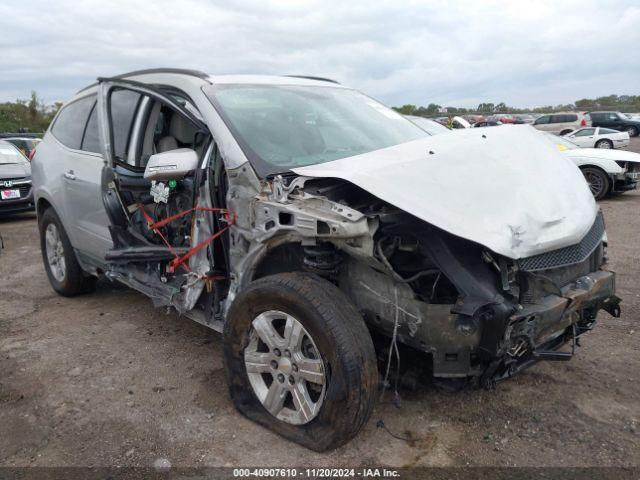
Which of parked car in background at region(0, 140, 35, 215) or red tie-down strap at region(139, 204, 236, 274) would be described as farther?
parked car in background at region(0, 140, 35, 215)

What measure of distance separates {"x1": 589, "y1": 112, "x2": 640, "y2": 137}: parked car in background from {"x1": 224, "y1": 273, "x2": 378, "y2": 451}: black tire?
32.5 metres

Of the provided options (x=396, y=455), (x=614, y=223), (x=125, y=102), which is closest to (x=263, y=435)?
(x=396, y=455)

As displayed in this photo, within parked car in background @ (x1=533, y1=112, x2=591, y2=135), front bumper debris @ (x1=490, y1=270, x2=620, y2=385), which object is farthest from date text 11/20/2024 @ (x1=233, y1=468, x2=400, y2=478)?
parked car in background @ (x1=533, y1=112, x2=591, y2=135)

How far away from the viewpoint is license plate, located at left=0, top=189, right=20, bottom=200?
32.4ft

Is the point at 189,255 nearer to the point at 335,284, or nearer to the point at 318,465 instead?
the point at 335,284

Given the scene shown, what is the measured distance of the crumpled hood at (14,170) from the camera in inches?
395

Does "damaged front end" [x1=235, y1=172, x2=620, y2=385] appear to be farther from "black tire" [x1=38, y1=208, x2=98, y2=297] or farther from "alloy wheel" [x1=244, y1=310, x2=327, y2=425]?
"black tire" [x1=38, y1=208, x2=98, y2=297]

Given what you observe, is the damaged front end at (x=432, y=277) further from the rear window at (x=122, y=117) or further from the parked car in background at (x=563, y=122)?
the parked car in background at (x=563, y=122)

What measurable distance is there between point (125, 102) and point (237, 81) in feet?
3.45

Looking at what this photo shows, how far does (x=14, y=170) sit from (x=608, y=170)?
435 inches

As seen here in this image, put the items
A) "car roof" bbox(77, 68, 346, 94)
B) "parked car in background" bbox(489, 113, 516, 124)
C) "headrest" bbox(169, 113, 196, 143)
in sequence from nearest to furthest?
"car roof" bbox(77, 68, 346, 94)
"headrest" bbox(169, 113, 196, 143)
"parked car in background" bbox(489, 113, 516, 124)

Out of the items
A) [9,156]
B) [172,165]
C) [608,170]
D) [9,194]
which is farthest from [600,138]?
[172,165]

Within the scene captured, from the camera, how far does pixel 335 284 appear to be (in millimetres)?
2875

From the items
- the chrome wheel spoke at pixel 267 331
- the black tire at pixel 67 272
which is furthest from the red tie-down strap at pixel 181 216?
the black tire at pixel 67 272
